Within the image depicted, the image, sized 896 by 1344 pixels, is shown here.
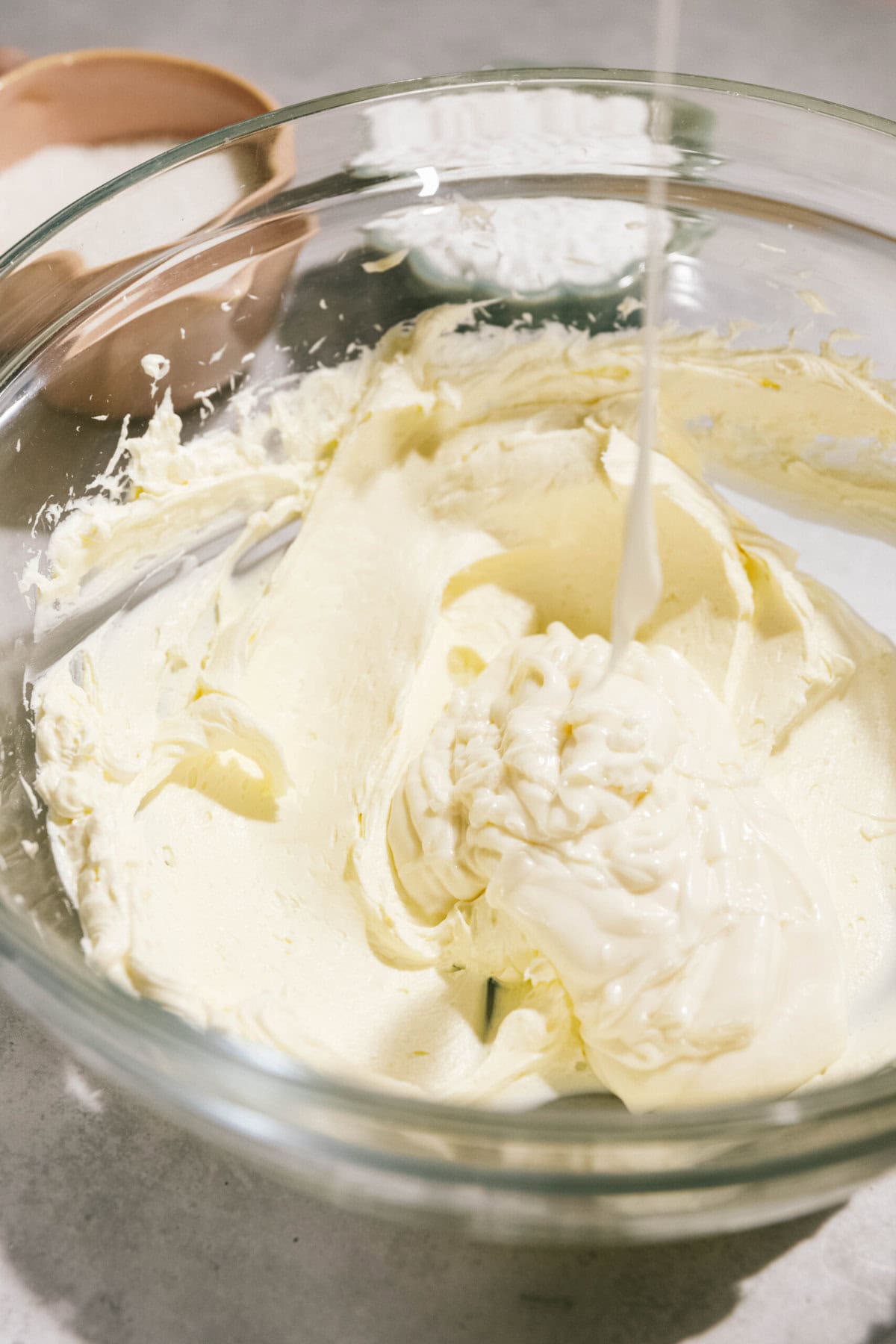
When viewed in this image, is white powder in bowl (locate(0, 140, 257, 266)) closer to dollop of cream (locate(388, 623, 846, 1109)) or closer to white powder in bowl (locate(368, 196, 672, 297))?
white powder in bowl (locate(368, 196, 672, 297))

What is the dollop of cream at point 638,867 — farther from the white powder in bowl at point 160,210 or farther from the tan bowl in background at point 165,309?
the white powder in bowl at point 160,210

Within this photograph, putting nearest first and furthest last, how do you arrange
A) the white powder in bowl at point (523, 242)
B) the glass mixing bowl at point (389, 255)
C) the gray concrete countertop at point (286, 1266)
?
the gray concrete countertop at point (286, 1266) → the glass mixing bowl at point (389, 255) → the white powder in bowl at point (523, 242)

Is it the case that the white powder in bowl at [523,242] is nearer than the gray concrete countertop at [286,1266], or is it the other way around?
the gray concrete countertop at [286,1266]

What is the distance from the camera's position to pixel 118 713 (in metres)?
1.18

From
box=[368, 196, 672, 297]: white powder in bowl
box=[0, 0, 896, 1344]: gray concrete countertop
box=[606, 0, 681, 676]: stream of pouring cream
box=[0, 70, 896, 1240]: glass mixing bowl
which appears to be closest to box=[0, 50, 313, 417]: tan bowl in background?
box=[0, 70, 896, 1240]: glass mixing bowl

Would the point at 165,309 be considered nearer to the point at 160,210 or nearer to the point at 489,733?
the point at 160,210

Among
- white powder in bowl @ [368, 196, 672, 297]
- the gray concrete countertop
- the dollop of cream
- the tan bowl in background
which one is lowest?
the gray concrete countertop

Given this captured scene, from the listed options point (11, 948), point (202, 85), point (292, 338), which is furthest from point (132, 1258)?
point (202, 85)

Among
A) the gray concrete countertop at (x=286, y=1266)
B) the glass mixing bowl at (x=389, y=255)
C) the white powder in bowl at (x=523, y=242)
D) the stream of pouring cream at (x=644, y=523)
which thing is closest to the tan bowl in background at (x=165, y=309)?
the glass mixing bowl at (x=389, y=255)

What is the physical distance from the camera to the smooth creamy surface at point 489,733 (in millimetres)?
986

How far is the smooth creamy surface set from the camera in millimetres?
986

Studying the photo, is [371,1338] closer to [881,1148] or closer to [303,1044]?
[303,1044]

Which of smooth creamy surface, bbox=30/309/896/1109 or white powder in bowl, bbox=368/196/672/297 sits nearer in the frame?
smooth creamy surface, bbox=30/309/896/1109

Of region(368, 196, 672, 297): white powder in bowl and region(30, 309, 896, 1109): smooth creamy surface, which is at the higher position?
region(368, 196, 672, 297): white powder in bowl
